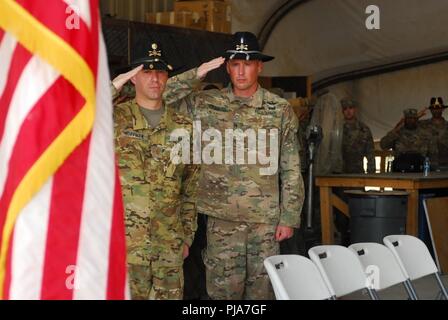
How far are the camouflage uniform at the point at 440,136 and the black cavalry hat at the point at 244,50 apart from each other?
602cm

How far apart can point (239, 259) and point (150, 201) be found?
2.32ft

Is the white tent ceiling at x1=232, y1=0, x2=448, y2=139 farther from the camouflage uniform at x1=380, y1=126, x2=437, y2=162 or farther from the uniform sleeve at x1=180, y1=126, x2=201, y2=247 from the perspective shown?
the uniform sleeve at x1=180, y1=126, x2=201, y2=247

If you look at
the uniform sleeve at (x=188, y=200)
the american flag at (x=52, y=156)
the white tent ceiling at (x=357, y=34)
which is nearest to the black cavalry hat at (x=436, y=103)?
the white tent ceiling at (x=357, y=34)

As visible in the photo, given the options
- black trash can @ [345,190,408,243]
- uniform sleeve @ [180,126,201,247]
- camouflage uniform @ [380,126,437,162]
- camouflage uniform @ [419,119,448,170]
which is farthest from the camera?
camouflage uniform @ [419,119,448,170]

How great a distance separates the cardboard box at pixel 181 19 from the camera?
903cm

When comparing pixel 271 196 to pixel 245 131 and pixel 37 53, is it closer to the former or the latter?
pixel 245 131

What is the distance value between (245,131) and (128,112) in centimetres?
74

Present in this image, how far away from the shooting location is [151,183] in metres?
4.28

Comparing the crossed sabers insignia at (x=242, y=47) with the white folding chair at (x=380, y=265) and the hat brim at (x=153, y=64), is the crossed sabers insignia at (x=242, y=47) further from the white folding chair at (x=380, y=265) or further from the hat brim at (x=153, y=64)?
the white folding chair at (x=380, y=265)

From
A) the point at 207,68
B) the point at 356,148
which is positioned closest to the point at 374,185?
the point at 356,148

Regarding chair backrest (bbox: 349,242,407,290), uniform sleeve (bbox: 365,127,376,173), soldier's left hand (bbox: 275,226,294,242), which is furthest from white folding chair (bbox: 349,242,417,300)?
uniform sleeve (bbox: 365,127,376,173)

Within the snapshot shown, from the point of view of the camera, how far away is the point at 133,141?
427cm

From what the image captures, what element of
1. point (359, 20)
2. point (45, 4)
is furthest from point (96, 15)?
point (359, 20)

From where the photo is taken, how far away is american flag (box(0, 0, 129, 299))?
1.95 meters
